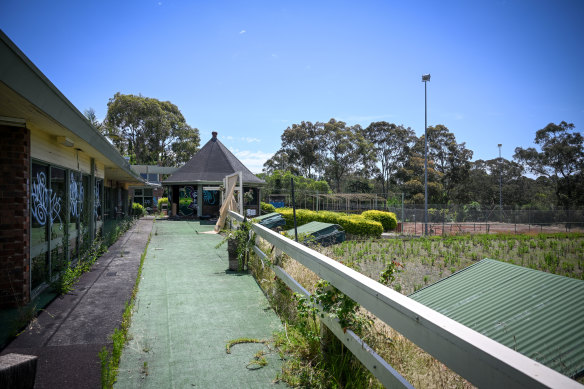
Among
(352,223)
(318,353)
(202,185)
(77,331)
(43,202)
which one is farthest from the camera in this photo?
(202,185)

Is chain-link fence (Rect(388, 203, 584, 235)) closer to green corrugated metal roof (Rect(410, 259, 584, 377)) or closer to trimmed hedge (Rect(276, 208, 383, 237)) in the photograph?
trimmed hedge (Rect(276, 208, 383, 237))

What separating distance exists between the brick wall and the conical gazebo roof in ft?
63.6

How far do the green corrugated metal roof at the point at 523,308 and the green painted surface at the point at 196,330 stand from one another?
2.15 m

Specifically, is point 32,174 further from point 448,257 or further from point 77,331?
point 448,257

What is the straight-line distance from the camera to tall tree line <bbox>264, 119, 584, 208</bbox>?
137 feet

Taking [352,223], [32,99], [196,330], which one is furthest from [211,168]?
[32,99]

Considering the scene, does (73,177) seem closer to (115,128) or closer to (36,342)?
(36,342)

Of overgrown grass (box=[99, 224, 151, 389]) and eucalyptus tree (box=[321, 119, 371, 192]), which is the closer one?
overgrown grass (box=[99, 224, 151, 389])

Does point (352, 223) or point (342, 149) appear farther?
point (342, 149)

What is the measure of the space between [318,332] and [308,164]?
4914cm

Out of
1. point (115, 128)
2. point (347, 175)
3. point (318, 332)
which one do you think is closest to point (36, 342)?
point (318, 332)

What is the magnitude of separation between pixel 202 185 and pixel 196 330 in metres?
20.8

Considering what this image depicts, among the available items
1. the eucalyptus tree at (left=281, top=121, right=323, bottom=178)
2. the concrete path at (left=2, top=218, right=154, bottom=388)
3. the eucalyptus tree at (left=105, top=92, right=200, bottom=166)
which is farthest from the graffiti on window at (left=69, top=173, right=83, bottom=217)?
the eucalyptus tree at (left=281, top=121, right=323, bottom=178)

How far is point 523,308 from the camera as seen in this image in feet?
11.7
